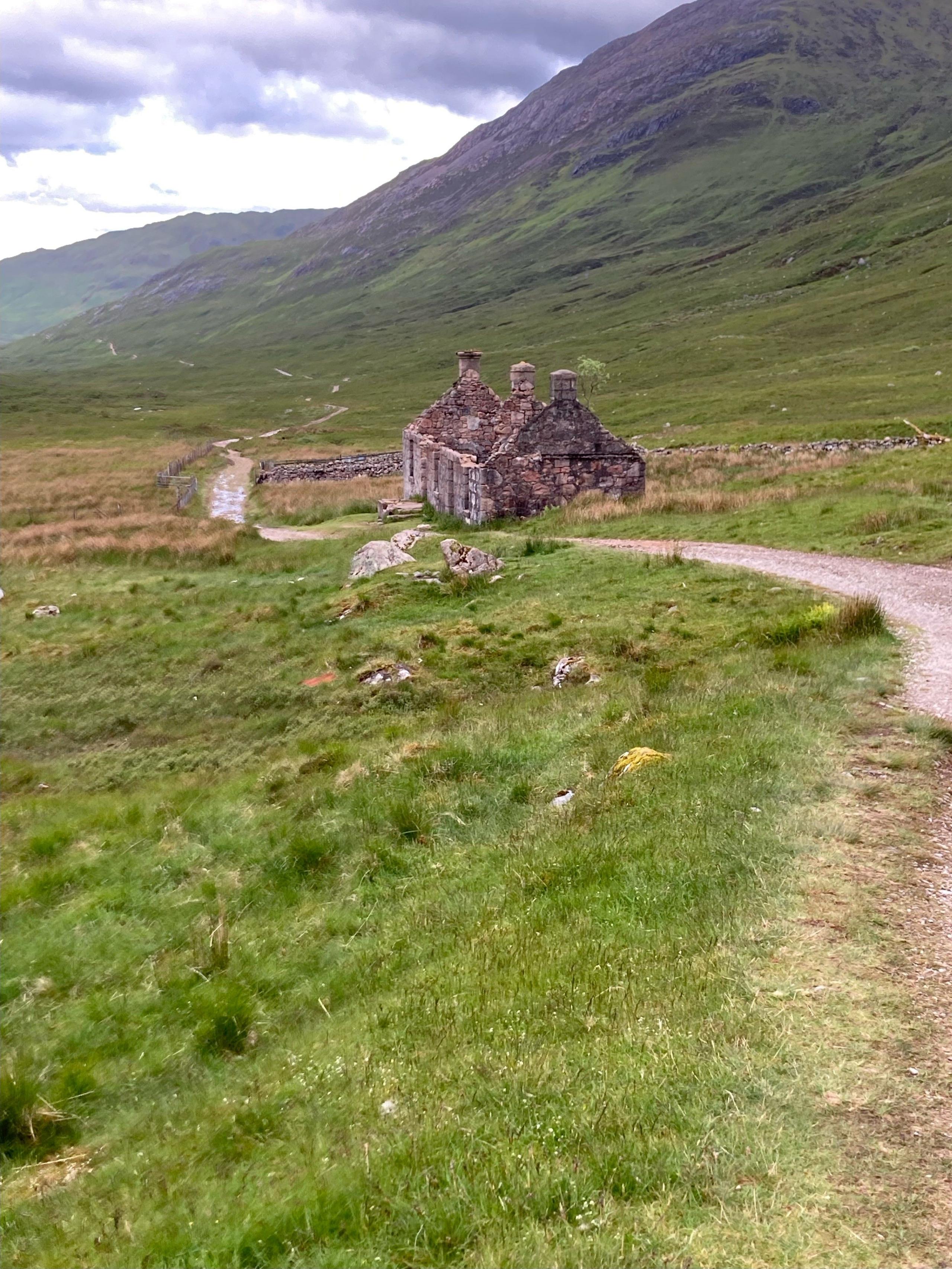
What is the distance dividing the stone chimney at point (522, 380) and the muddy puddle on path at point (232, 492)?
14.0 m

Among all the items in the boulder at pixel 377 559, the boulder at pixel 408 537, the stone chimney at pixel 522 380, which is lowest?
the boulder at pixel 377 559

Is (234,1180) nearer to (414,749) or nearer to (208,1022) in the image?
(208,1022)

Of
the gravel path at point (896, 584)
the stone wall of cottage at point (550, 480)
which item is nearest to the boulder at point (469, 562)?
the gravel path at point (896, 584)

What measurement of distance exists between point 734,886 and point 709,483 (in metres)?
27.8

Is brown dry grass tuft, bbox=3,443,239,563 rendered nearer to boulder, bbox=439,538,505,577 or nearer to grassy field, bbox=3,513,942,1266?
boulder, bbox=439,538,505,577

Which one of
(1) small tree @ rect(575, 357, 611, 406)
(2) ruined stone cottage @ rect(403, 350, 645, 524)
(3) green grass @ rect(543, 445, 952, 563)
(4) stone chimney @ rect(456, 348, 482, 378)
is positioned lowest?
(3) green grass @ rect(543, 445, 952, 563)

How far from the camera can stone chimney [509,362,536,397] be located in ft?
102

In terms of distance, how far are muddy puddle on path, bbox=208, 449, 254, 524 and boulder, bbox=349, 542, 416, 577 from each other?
49.6 ft

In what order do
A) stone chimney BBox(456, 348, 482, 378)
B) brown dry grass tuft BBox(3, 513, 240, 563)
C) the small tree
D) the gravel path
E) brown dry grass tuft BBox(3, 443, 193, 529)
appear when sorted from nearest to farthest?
the gravel path < brown dry grass tuft BBox(3, 513, 240, 563) < stone chimney BBox(456, 348, 482, 378) < brown dry grass tuft BBox(3, 443, 193, 529) < the small tree

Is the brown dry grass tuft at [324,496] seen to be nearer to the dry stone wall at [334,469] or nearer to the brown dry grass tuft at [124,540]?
the dry stone wall at [334,469]

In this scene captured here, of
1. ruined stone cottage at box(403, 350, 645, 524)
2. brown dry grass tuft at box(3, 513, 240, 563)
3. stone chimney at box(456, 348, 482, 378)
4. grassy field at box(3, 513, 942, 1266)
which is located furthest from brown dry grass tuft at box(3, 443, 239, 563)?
grassy field at box(3, 513, 942, 1266)

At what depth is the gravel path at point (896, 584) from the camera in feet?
35.6

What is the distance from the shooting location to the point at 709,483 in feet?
107

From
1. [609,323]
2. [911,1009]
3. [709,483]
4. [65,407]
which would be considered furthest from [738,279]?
[911,1009]
